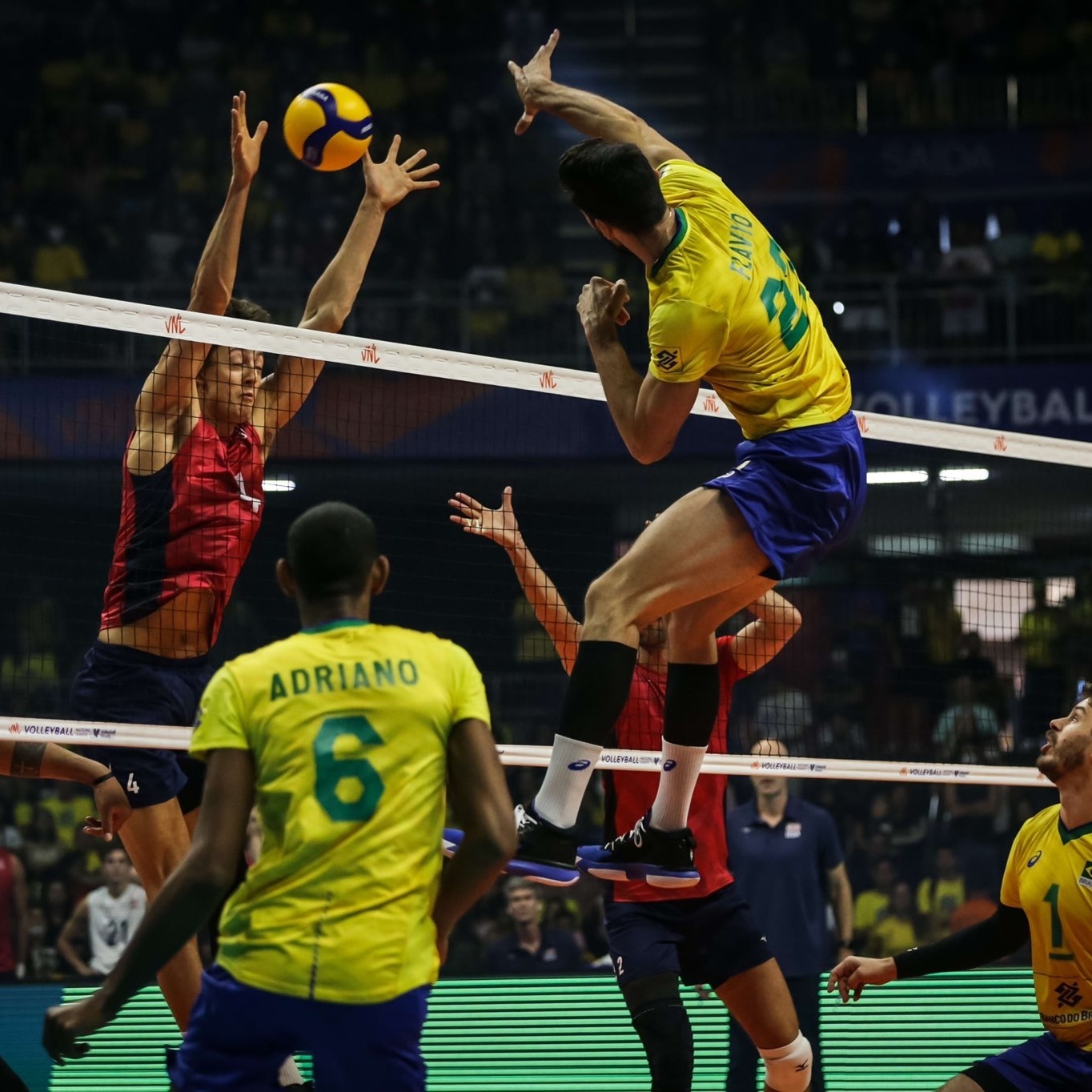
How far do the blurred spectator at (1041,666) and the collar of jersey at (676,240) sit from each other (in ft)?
34.1

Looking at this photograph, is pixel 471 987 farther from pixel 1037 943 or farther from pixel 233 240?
pixel 233 240

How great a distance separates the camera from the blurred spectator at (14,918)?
41.0 feet

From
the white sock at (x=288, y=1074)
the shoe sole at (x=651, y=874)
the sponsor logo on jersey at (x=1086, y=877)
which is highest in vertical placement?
the shoe sole at (x=651, y=874)

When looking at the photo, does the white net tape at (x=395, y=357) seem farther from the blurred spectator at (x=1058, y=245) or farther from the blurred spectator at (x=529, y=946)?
the blurred spectator at (x=1058, y=245)

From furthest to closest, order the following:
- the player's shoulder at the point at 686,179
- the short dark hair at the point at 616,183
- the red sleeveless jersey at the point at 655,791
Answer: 1. the red sleeveless jersey at the point at 655,791
2. the player's shoulder at the point at 686,179
3. the short dark hair at the point at 616,183

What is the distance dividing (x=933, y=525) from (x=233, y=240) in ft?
43.6

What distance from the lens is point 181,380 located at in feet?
21.5

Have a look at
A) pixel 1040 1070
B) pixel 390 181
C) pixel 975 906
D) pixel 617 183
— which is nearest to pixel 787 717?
pixel 975 906

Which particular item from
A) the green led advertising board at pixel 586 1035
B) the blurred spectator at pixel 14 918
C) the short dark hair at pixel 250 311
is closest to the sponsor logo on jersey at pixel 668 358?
the short dark hair at pixel 250 311

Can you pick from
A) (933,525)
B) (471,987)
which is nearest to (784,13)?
(933,525)

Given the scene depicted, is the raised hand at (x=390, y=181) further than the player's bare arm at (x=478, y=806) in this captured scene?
Yes

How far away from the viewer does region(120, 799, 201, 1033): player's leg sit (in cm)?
639

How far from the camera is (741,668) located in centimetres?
747

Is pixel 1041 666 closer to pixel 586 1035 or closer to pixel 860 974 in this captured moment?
pixel 586 1035
